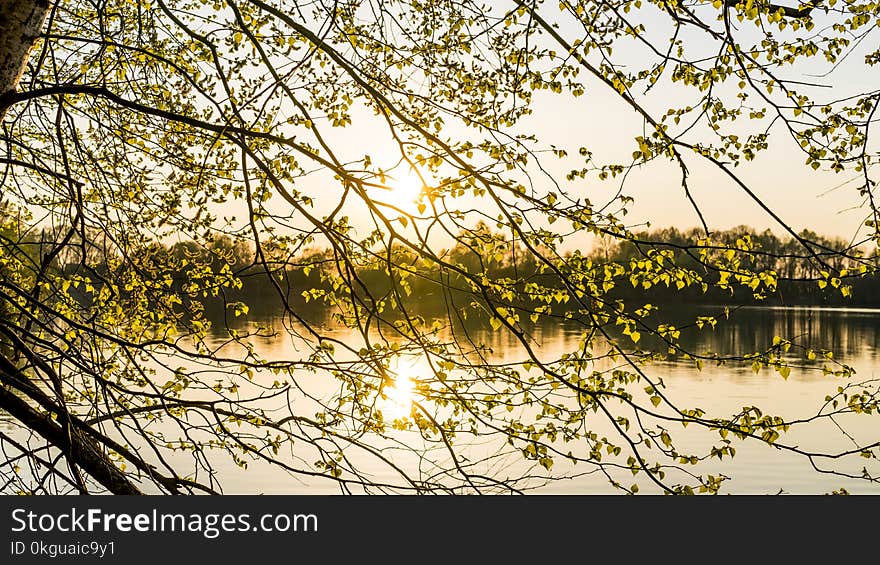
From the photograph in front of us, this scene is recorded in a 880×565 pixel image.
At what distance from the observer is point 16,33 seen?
453cm

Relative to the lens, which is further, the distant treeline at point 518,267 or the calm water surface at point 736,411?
the calm water surface at point 736,411

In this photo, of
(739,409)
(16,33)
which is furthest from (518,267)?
(739,409)

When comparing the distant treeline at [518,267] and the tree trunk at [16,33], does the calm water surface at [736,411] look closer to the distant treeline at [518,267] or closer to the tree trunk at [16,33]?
the distant treeline at [518,267]

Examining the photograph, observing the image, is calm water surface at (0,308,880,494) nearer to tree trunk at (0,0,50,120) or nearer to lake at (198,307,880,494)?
lake at (198,307,880,494)

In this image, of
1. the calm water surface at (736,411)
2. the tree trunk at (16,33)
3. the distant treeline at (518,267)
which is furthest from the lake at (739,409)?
the tree trunk at (16,33)

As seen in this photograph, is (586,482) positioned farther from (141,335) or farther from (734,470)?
(141,335)

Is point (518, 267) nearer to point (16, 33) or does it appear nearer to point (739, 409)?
point (16, 33)

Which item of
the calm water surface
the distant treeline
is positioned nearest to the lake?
the calm water surface

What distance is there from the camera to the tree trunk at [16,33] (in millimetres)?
4492

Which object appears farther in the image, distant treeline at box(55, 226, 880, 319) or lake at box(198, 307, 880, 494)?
lake at box(198, 307, 880, 494)

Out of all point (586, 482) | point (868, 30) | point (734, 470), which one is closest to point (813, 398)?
point (734, 470)

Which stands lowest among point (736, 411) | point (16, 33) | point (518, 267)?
point (736, 411)

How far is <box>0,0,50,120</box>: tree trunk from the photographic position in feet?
14.7

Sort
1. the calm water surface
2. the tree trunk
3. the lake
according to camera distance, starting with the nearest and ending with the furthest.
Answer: the tree trunk < the lake < the calm water surface
